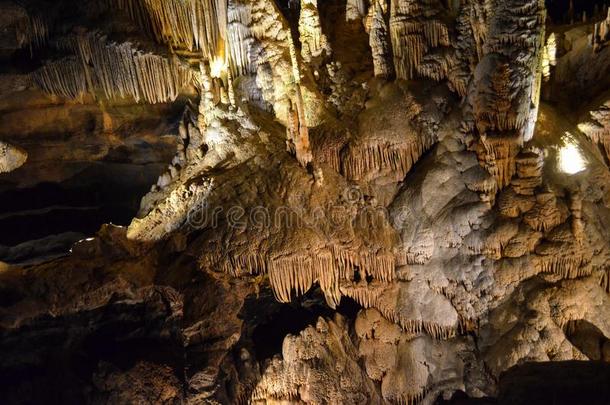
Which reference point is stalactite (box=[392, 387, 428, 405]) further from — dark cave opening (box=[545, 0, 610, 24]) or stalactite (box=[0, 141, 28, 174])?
dark cave opening (box=[545, 0, 610, 24])

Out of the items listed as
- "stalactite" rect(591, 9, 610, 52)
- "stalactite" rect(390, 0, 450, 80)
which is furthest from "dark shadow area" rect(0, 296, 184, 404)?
"stalactite" rect(591, 9, 610, 52)

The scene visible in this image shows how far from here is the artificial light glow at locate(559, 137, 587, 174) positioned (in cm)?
768

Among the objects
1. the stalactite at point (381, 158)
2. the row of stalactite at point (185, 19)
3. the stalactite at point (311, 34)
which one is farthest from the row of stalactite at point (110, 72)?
the stalactite at point (381, 158)

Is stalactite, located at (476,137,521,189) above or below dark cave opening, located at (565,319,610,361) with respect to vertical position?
above

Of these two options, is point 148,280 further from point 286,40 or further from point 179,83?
point 286,40

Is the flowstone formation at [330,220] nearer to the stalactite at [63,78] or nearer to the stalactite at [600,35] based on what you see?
the stalactite at [63,78]

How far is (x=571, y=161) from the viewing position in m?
7.76

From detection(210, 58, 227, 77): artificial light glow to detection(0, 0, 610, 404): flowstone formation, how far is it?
0.04 m

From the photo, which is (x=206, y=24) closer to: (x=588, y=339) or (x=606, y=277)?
(x=606, y=277)

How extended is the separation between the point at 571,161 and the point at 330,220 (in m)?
3.46

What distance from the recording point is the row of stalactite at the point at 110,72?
29.0ft

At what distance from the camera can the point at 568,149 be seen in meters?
7.84

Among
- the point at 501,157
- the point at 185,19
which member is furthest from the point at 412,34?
the point at 185,19

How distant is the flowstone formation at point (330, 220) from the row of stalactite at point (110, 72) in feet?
0.11
